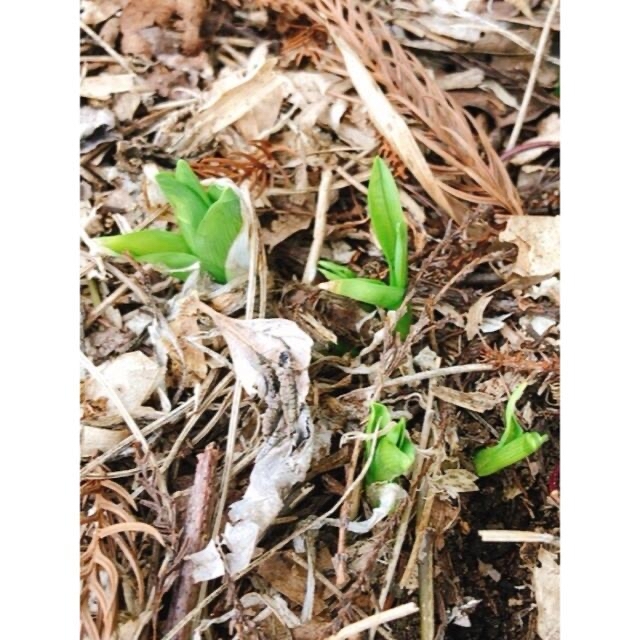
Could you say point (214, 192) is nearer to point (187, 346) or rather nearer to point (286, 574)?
point (187, 346)

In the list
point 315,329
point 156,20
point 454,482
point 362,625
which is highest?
point 156,20

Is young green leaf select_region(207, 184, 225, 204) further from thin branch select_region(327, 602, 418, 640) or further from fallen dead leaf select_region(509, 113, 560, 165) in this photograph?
thin branch select_region(327, 602, 418, 640)

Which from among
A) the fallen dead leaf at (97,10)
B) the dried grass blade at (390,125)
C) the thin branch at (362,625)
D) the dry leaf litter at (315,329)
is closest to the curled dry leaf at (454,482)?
the dry leaf litter at (315,329)

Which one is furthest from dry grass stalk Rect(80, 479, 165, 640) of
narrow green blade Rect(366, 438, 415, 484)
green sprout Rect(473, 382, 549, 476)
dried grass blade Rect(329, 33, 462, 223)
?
dried grass blade Rect(329, 33, 462, 223)

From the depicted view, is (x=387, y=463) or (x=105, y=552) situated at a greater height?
(x=387, y=463)

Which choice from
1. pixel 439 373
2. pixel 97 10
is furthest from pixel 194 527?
pixel 97 10
